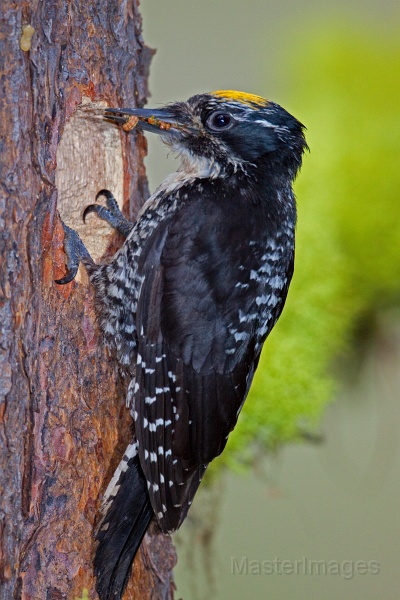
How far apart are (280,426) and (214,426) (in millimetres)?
793

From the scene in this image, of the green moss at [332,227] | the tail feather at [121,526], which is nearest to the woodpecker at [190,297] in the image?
the tail feather at [121,526]

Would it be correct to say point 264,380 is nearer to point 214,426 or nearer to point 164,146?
point 214,426

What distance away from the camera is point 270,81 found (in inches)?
124

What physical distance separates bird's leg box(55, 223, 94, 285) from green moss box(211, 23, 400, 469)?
958 millimetres

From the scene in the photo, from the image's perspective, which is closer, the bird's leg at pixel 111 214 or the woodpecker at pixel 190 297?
the woodpecker at pixel 190 297

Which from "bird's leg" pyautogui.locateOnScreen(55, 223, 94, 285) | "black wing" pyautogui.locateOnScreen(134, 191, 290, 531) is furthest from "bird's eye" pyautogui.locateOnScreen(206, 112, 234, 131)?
"bird's leg" pyautogui.locateOnScreen(55, 223, 94, 285)

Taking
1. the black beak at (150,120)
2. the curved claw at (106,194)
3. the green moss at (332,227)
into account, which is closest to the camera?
the black beak at (150,120)

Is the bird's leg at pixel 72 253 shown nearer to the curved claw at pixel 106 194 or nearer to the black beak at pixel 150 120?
the curved claw at pixel 106 194

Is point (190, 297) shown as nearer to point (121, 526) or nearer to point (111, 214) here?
point (111, 214)

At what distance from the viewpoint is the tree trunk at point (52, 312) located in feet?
5.31

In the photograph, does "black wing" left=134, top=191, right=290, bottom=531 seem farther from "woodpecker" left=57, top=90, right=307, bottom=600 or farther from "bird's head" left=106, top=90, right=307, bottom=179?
"bird's head" left=106, top=90, right=307, bottom=179

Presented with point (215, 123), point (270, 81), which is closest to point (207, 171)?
point (215, 123)

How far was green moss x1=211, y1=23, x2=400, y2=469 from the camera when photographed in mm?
2617

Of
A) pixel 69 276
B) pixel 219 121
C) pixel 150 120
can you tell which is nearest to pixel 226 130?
pixel 219 121
